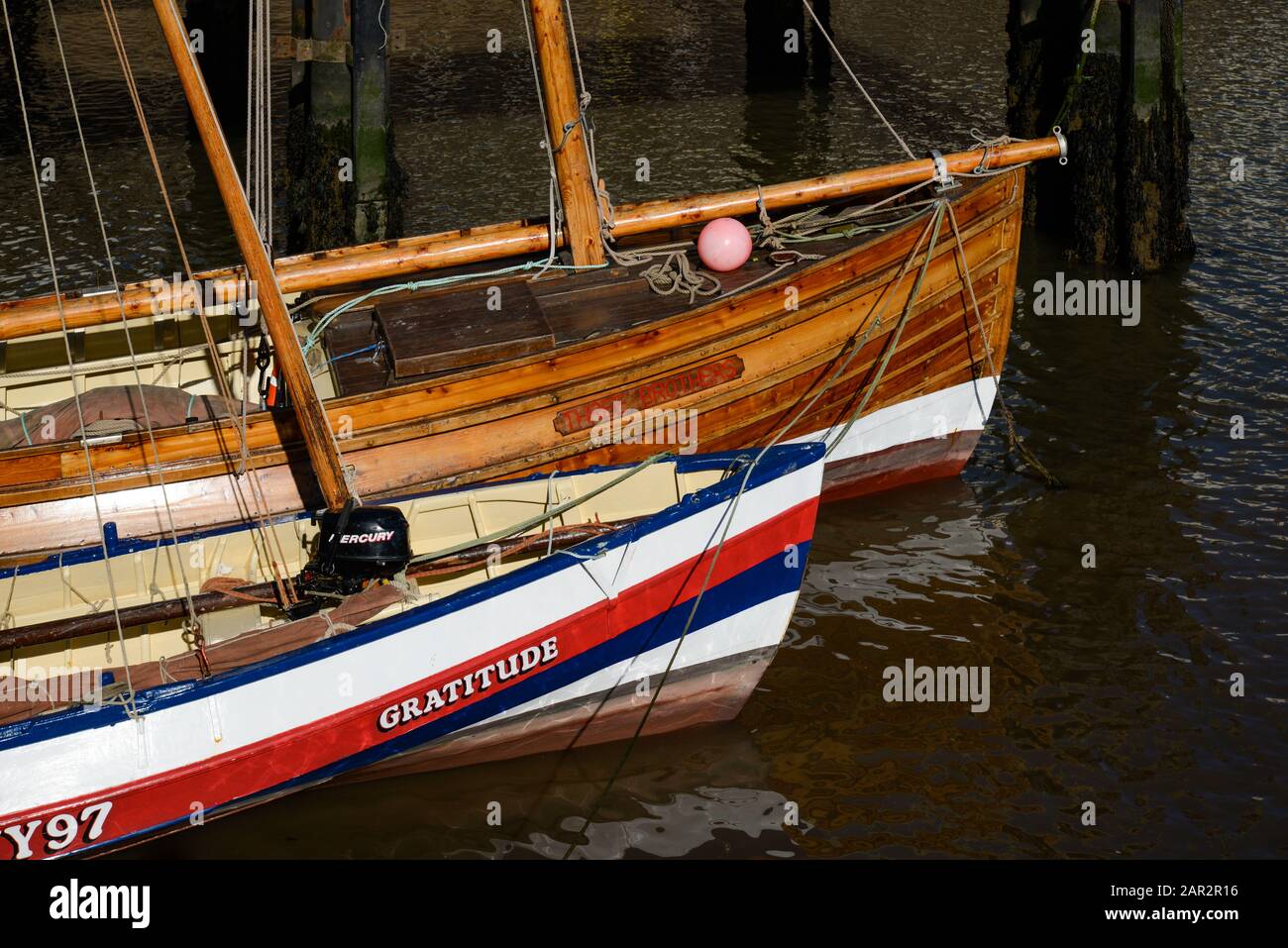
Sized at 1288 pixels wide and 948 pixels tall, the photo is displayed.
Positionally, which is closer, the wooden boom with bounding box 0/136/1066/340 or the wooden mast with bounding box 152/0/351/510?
the wooden mast with bounding box 152/0/351/510

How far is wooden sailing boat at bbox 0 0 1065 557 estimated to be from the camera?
1024cm

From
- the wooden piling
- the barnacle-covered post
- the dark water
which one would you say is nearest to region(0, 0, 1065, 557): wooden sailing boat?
the dark water

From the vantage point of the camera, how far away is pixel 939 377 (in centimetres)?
1260

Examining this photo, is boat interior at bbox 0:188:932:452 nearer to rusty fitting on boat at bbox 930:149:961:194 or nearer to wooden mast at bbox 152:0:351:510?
rusty fitting on boat at bbox 930:149:961:194

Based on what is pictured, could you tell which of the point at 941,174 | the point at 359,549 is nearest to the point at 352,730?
the point at 359,549

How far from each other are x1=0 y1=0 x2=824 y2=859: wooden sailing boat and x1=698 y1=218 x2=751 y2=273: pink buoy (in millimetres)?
2381

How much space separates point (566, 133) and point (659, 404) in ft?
8.11

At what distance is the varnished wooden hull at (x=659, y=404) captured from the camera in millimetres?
10141

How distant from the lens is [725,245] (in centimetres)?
1162

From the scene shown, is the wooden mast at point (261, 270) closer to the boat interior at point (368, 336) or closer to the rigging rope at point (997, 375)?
the boat interior at point (368, 336)

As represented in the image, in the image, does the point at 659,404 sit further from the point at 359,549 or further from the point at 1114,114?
the point at 1114,114
